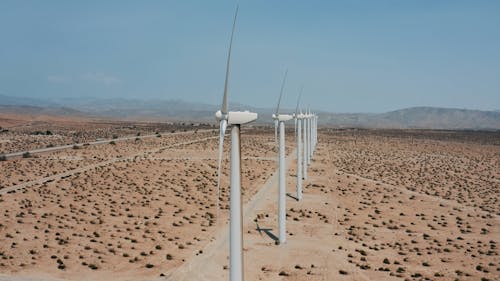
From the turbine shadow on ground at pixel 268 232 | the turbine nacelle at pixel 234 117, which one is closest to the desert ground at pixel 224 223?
the turbine shadow on ground at pixel 268 232

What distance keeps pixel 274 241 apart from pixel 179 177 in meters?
29.2

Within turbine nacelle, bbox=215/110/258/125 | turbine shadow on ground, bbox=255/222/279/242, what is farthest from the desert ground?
turbine nacelle, bbox=215/110/258/125

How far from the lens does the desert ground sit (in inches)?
1101

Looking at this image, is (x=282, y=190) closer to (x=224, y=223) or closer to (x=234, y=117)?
(x=224, y=223)

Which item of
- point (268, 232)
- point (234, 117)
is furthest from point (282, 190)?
point (234, 117)

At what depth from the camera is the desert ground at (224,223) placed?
1101 inches

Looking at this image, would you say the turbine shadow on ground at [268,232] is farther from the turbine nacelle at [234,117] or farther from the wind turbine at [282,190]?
the turbine nacelle at [234,117]

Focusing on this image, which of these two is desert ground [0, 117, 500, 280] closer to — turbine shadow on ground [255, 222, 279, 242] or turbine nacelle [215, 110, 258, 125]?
turbine shadow on ground [255, 222, 279, 242]

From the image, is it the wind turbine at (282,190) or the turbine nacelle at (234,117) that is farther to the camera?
the wind turbine at (282,190)

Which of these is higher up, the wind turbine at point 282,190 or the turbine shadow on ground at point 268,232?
the wind turbine at point 282,190

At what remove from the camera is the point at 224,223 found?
38875 millimetres

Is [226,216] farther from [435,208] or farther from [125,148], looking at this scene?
[125,148]

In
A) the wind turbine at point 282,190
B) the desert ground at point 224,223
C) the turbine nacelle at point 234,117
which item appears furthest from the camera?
the wind turbine at point 282,190

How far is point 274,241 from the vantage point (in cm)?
→ 3341
